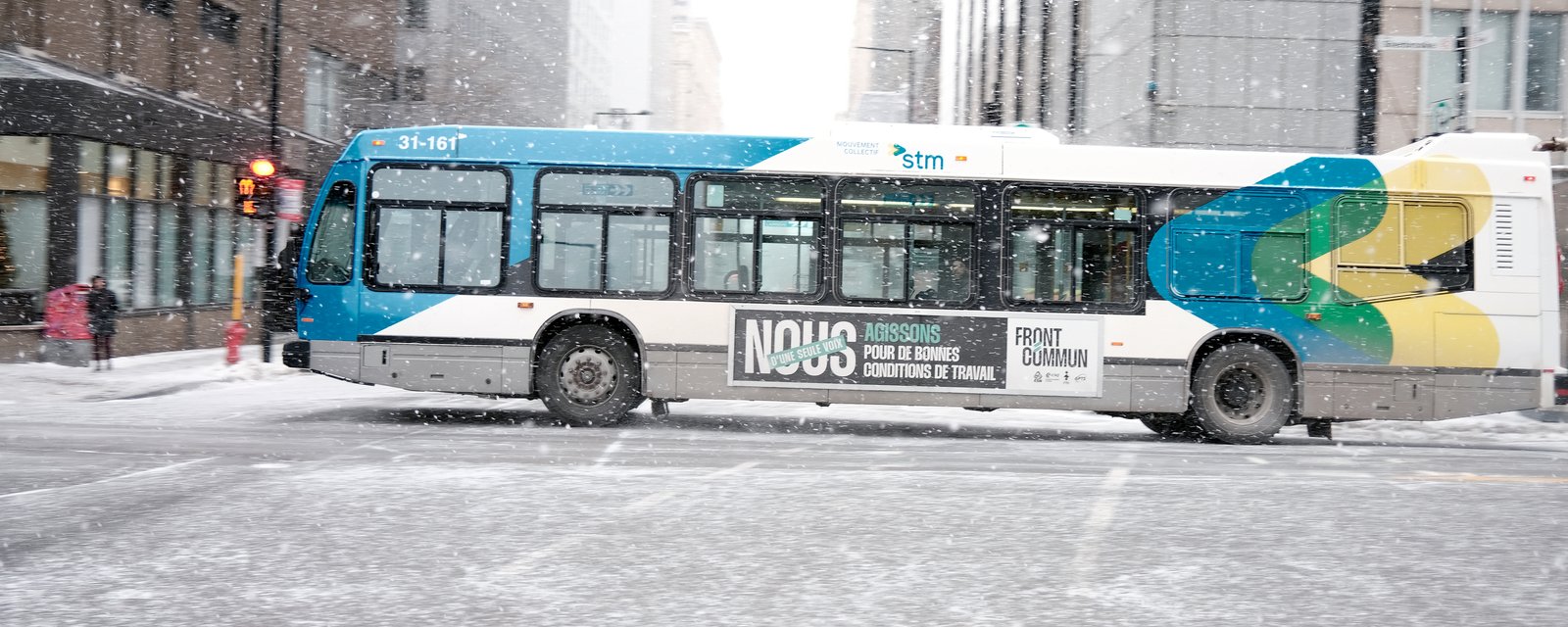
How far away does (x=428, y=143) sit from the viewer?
13062mm

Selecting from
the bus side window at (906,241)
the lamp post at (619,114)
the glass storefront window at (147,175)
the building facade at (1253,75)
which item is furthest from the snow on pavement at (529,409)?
the lamp post at (619,114)

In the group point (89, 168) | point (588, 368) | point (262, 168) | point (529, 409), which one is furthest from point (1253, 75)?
point (89, 168)

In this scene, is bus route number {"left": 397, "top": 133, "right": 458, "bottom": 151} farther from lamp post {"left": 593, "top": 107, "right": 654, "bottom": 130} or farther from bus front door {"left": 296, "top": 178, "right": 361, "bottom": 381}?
lamp post {"left": 593, "top": 107, "right": 654, "bottom": 130}

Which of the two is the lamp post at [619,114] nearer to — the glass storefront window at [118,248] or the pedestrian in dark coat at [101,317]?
the glass storefront window at [118,248]

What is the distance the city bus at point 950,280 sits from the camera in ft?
42.0

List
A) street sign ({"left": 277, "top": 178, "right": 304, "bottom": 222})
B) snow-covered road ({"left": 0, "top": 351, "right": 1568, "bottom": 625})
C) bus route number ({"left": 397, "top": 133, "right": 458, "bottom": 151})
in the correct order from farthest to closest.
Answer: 1. street sign ({"left": 277, "top": 178, "right": 304, "bottom": 222})
2. bus route number ({"left": 397, "top": 133, "right": 458, "bottom": 151})
3. snow-covered road ({"left": 0, "top": 351, "right": 1568, "bottom": 625})

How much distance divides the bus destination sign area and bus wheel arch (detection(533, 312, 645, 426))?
108 centimetres

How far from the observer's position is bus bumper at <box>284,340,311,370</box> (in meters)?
12.7

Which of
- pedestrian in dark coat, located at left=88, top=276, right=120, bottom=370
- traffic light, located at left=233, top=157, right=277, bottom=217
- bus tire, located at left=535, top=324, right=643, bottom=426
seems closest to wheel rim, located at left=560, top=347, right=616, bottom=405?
bus tire, located at left=535, top=324, right=643, bottom=426

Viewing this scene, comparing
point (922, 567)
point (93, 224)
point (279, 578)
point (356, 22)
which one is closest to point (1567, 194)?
point (922, 567)

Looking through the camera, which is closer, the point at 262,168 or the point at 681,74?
the point at 262,168

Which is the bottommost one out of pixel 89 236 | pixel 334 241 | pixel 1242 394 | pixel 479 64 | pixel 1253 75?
pixel 1242 394

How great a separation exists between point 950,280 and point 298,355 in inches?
→ 256

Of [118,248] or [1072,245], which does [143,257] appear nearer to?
[118,248]
